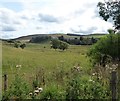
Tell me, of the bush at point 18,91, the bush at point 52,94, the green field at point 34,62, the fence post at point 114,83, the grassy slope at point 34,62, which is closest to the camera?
the fence post at point 114,83

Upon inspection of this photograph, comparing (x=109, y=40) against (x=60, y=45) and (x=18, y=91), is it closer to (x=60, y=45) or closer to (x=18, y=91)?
(x=18, y=91)

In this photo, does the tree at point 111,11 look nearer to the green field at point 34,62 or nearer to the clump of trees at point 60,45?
the green field at point 34,62

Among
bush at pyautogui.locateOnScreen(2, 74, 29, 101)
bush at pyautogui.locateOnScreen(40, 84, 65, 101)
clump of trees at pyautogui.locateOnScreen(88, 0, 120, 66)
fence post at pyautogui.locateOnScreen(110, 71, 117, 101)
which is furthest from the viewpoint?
clump of trees at pyautogui.locateOnScreen(88, 0, 120, 66)

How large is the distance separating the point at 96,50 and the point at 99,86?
2008cm

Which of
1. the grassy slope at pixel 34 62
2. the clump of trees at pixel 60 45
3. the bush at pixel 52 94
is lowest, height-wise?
the clump of trees at pixel 60 45

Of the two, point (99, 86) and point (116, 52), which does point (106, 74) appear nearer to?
point (99, 86)

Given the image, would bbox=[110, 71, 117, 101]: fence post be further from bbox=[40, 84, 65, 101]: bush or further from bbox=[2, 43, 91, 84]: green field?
bbox=[2, 43, 91, 84]: green field

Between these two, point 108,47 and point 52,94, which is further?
point 108,47

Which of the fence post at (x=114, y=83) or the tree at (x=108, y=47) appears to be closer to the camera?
the fence post at (x=114, y=83)

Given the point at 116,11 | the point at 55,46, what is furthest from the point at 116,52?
the point at 55,46

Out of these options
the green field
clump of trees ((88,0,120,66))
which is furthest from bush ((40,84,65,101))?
clump of trees ((88,0,120,66))

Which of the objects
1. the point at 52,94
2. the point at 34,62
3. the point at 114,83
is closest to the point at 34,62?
the point at 34,62

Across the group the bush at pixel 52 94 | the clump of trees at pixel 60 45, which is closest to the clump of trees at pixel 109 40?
the bush at pixel 52 94

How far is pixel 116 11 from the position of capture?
32.2 metres
